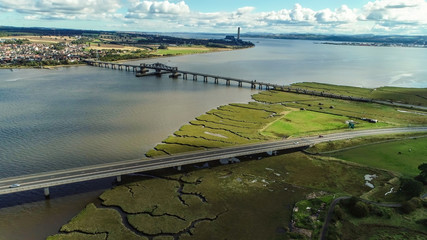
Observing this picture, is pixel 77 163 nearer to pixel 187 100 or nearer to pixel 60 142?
pixel 60 142

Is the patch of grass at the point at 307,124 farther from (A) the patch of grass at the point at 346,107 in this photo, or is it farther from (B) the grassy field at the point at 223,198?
(B) the grassy field at the point at 223,198

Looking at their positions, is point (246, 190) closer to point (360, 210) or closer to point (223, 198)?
point (223, 198)

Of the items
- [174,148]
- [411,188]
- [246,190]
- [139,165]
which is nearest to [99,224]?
[139,165]

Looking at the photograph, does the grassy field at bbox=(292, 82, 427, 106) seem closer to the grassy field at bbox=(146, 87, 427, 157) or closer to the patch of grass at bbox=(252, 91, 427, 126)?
the patch of grass at bbox=(252, 91, 427, 126)

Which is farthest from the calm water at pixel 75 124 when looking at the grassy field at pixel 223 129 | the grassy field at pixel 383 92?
the grassy field at pixel 383 92

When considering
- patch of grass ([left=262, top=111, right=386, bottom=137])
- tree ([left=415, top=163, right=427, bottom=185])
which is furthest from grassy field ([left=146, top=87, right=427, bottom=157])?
tree ([left=415, top=163, right=427, bottom=185])

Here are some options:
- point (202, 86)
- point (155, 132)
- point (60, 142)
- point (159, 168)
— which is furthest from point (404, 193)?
point (202, 86)
